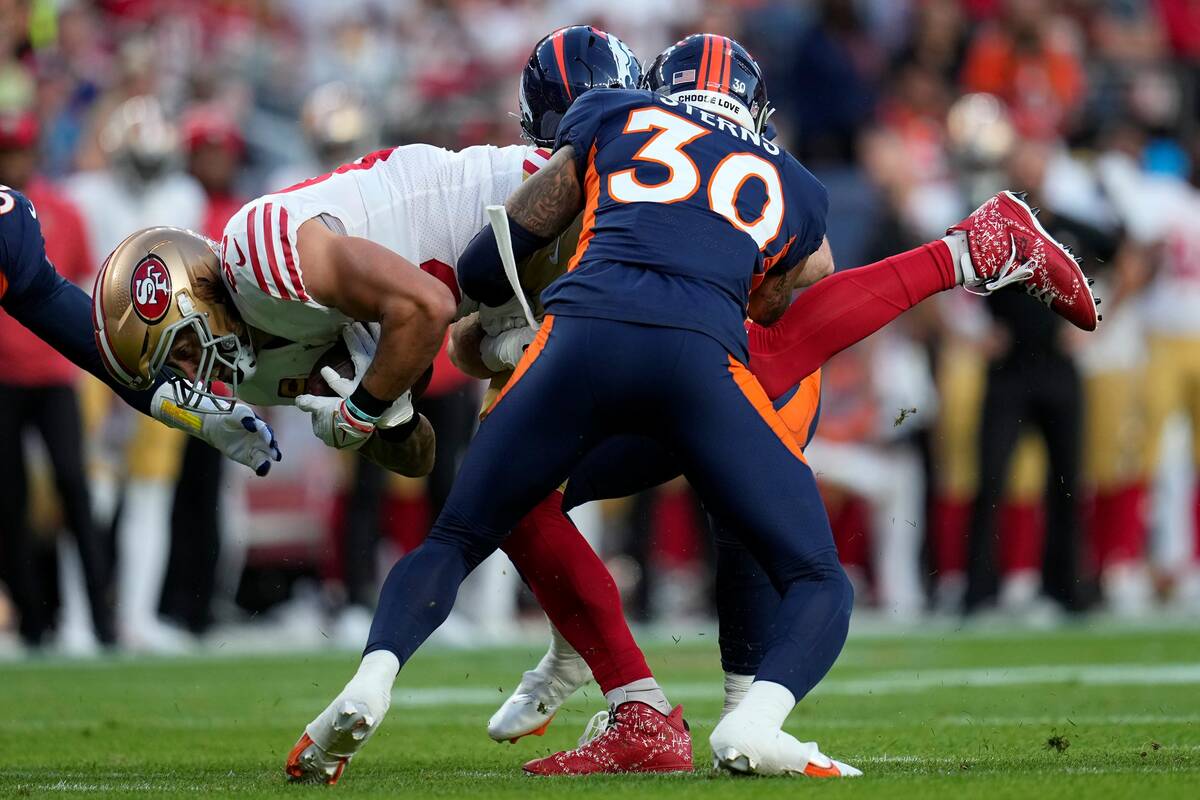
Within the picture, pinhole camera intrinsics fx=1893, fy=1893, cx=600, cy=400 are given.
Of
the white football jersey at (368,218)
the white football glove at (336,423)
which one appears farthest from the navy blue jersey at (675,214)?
the white football glove at (336,423)

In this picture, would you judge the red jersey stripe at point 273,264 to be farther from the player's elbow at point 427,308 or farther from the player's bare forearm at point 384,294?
the player's elbow at point 427,308

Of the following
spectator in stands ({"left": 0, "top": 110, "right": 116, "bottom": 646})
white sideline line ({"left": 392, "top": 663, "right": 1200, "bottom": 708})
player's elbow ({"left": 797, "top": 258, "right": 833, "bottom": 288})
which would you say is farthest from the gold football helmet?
spectator in stands ({"left": 0, "top": 110, "right": 116, "bottom": 646})

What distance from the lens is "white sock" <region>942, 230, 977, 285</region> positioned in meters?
4.79

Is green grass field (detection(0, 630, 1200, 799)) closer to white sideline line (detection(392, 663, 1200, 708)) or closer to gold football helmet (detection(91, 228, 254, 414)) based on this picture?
white sideline line (detection(392, 663, 1200, 708))

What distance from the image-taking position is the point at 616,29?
12.7m

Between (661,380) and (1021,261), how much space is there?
125cm

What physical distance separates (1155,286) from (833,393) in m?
1.89

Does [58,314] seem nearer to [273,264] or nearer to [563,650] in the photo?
[273,264]

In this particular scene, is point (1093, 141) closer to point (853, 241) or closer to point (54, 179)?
point (853, 241)

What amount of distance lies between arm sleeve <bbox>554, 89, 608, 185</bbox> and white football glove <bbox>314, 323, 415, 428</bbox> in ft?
2.25

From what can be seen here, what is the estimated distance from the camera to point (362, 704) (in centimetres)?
398

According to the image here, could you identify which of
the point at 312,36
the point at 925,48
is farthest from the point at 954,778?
the point at 312,36

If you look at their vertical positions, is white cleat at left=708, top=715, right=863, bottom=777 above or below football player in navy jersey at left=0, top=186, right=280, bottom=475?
below

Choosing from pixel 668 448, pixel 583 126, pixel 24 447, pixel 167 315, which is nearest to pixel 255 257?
pixel 167 315
